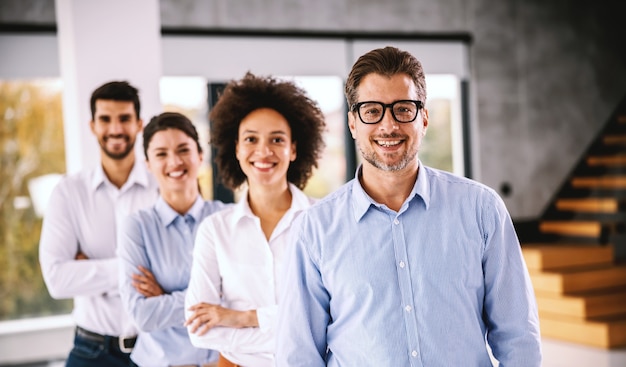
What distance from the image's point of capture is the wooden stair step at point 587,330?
6.09m

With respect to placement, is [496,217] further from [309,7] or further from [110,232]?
[309,7]

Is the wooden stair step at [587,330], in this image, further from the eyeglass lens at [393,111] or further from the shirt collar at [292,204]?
the eyeglass lens at [393,111]

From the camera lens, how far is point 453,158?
26.7ft

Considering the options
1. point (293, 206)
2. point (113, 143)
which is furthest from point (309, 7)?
point (293, 206)

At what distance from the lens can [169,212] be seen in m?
2.77

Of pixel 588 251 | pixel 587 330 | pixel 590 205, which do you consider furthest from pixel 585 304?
pixel 590 205

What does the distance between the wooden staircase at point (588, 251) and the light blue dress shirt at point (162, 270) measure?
4.54m

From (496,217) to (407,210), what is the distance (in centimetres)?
23

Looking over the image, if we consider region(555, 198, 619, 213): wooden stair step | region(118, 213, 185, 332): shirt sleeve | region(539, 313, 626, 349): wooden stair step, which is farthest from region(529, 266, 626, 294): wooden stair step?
region(118, 213, 185, 332): shirt sleeve

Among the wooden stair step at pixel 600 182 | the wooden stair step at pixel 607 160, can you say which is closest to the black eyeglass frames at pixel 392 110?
the wooden stair step at pixel 600 182

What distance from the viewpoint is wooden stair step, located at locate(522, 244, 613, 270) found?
23.3ft

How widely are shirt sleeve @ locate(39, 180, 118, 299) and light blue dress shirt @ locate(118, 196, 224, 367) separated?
0.89 ft

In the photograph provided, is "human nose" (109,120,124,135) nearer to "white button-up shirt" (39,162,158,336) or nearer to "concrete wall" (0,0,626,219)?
"white button-up shirt" (39,162,158,336)

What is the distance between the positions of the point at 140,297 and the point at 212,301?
381 millimetres
